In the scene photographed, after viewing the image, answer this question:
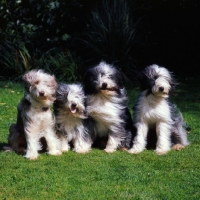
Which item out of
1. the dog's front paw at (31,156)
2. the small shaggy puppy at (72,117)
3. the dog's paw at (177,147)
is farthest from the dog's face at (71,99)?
the dog's paw at (177,147)

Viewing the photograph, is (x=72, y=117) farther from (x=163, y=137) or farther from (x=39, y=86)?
(x=163, y=137)

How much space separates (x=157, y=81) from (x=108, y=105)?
2.69ft

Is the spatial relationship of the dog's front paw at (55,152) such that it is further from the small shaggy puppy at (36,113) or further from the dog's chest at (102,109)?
the dog's chest at (102,109)

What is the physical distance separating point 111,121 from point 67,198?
2071mm

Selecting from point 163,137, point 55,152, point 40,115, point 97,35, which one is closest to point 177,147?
point 163,137

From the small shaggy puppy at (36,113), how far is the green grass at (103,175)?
8.8 inches

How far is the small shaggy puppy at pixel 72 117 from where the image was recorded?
7.58 metres

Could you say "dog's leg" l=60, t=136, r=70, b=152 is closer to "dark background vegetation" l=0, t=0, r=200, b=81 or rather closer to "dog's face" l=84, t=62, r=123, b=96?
"dog's face" l=84, t=62, r=123, b=96

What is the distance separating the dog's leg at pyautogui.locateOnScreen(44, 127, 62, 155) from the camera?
25.1ft

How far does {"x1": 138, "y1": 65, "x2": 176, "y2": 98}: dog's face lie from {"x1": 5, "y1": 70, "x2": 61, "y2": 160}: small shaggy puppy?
1336 mm

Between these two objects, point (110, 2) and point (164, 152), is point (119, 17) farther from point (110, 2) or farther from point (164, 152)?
point (164, 152)

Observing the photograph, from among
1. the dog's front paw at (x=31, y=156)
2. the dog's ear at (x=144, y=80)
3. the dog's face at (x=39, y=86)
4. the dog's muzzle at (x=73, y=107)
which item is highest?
the dog's ear at (x=144, y=80)

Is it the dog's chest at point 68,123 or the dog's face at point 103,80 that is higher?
the dog's face at point 103,80

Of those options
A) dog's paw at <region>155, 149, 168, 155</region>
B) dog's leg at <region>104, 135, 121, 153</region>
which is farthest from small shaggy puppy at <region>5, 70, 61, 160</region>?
dog's paw at <region>155, 149, 168, 155</region>
